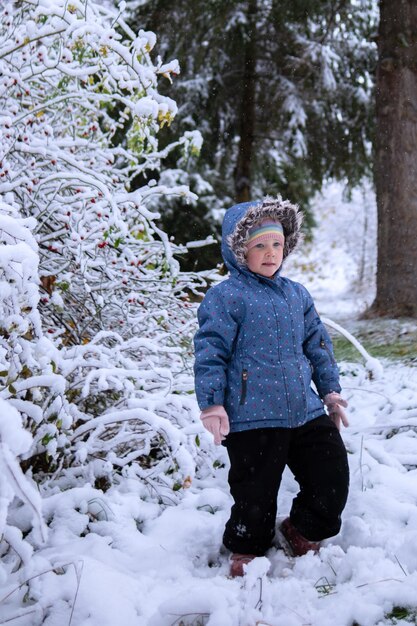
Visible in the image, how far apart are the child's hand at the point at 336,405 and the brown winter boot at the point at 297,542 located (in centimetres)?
48

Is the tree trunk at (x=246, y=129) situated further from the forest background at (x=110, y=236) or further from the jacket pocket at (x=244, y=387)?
the jacket pocket at (x=244, y=387)

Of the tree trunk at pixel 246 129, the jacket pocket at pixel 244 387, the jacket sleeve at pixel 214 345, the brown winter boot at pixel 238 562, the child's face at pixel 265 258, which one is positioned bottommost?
the brown winter boot at pixel 238 562

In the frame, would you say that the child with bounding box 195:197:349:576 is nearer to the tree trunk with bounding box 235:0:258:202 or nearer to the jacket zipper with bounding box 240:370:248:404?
the jacket zipper with bounding box 240:370:248:404

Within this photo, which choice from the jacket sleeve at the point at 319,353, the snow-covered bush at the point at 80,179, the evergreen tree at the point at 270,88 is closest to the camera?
the jacket sleeve at the point at 319,353

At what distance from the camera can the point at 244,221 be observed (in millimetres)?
2473

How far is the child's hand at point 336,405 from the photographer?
2.53 metres

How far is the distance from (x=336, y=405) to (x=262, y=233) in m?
0.79

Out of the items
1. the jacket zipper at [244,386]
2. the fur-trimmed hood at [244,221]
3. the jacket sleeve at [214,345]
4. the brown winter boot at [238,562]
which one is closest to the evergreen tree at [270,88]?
the fur-trimmed hood at [244,221]

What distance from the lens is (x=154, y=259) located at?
3941mm

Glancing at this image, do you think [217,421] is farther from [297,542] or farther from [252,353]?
[297,542]

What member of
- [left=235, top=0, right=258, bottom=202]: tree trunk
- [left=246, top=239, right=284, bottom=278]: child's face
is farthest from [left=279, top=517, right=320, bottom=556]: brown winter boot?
[left=235, top=0, right=258, bottom=202]: tree trunk

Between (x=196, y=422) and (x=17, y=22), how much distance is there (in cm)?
250

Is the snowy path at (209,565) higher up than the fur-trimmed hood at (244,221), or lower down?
lower down

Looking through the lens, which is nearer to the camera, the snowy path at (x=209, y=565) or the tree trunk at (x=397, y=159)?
the snowy path at (x=209, y=565)
